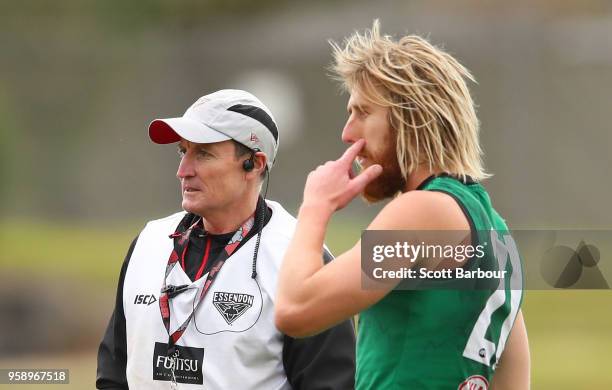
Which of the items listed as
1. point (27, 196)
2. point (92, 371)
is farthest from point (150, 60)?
point (92, 371)

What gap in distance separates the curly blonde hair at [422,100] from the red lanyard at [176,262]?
3.26 feet

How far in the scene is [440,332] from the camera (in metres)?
2.55

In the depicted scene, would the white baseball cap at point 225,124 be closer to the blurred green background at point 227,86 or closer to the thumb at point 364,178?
the thumb at point 364,178

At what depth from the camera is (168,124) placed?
356 cm

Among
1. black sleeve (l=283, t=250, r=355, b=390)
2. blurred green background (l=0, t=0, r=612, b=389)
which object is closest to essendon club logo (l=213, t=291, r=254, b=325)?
black sleeve (l=283, t=250, r=355, b=390)

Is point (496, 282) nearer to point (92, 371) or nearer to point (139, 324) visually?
point (139, 324)

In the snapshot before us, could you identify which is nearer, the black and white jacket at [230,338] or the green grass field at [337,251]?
the black and white jacket at [230,338]

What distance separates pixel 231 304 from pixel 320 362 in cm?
37

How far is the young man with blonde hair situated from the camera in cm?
251

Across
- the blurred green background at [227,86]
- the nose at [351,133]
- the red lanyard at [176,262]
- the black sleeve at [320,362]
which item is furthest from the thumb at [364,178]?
the blurred green background at [227,86]

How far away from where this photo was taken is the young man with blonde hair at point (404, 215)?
2.51 metres

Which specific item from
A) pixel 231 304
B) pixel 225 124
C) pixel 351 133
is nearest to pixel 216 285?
pixel 231 304

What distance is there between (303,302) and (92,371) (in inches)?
387

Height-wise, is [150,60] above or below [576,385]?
above
